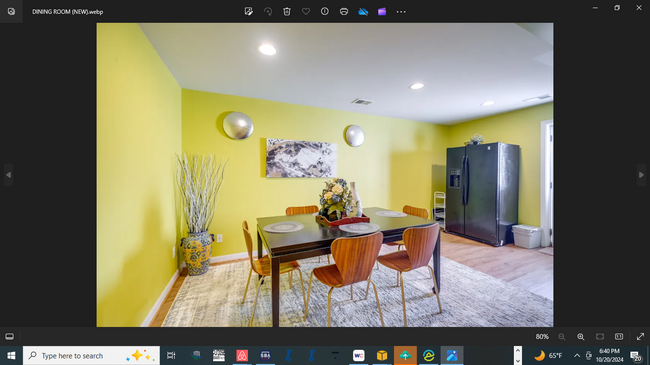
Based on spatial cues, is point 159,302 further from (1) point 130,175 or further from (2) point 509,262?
(2) point 509,262

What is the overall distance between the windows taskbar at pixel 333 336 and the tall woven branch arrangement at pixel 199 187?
1940 mm

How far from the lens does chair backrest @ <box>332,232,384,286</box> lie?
132 cm

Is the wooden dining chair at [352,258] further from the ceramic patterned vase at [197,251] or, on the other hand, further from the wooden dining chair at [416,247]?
the ceramic patterned vase at [197,251]

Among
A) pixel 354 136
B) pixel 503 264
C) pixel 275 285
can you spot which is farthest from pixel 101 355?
pixel 503 264

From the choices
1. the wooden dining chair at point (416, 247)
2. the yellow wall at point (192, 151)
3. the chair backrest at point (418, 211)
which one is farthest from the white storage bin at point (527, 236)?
the wooden dining chair at point (416, 247)

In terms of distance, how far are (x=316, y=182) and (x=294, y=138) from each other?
805 millimetres

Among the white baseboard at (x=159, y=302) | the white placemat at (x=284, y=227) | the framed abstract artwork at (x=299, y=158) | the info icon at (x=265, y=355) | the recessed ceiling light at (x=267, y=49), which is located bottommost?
the white baseboard at (x=159, y=302)

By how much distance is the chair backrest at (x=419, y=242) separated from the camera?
1.53 meters

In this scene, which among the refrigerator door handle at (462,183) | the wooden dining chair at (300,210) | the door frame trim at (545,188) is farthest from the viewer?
the refrigerator door handle at (462,183)

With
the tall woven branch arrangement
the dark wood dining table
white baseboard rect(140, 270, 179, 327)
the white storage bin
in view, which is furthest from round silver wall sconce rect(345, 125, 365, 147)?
white baseboard rect(140, 270, 179, 327)

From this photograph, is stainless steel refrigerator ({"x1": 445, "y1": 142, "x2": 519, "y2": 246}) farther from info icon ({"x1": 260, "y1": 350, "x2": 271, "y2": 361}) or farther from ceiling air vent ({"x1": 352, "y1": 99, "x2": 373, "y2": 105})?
info icon ({"x1": 260, "y1": 350, "x2": 271, "y2": 361})

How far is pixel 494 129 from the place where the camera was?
385 cm
